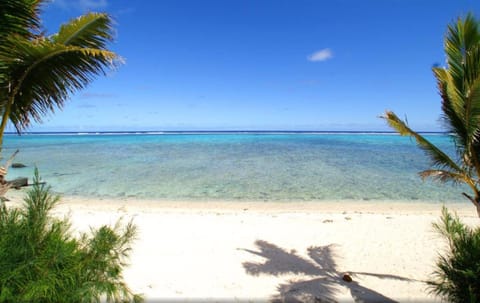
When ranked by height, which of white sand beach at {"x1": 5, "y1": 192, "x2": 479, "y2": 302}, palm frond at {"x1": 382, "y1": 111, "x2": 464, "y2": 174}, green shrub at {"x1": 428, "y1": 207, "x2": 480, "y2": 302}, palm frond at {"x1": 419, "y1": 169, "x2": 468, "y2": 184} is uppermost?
palm frond at {"x1": 382, "y1": 111, "x2": 464, "y2": 174}

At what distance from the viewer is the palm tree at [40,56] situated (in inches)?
99.5

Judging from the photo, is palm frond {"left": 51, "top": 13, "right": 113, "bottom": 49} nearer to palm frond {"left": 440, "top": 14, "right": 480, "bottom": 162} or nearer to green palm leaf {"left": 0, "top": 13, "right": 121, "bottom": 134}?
green palm leaf {"left": 0, "top": 13, "right": 121, "bottom": 134}

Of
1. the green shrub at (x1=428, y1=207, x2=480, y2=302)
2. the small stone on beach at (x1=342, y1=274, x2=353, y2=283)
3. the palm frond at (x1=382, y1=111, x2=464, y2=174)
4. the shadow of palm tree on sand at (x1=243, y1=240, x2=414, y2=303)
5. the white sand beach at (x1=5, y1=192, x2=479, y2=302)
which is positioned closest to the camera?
the green shrub at (x1=428, y1=207, x2=480, y2=302)

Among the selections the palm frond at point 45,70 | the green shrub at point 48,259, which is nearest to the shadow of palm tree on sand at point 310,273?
the green shrub at point 48,259

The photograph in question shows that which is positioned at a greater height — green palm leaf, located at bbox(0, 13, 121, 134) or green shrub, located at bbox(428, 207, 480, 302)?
green palm leaf, located at bbox(0, 13, 121, 134)

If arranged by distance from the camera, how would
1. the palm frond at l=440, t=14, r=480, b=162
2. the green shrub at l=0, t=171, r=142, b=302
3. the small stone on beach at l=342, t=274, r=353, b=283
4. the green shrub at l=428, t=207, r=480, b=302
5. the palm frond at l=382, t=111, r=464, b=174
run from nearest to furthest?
1. the green shrub at l=0, t=171, r=142, b=302
2. the green shrub at l=428, t=207, r=480, b=302
3. the palm frond at l=440, t=14, r=480, b=162
4. the palm frond at l=382, t=111, r=464, b=174
5. the small stone on beach at l=342, t=274, r=353, b=283

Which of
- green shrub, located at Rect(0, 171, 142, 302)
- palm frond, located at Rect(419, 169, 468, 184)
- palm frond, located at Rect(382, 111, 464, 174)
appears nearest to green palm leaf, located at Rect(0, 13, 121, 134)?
green shrub, located at Rect(0, 171, 142, 302)

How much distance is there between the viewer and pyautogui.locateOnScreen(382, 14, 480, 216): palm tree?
3.28 meters

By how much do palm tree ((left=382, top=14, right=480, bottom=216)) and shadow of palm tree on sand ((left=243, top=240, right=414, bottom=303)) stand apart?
2.40 meters

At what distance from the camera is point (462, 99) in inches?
133

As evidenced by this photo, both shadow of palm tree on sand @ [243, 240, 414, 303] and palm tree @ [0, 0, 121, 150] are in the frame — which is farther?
shadow of palm tree on sand @ [243, 240, 414, 303]

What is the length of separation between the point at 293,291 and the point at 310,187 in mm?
11354

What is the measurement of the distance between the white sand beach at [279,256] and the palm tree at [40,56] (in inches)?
67.9

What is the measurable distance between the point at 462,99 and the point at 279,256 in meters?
4.59
